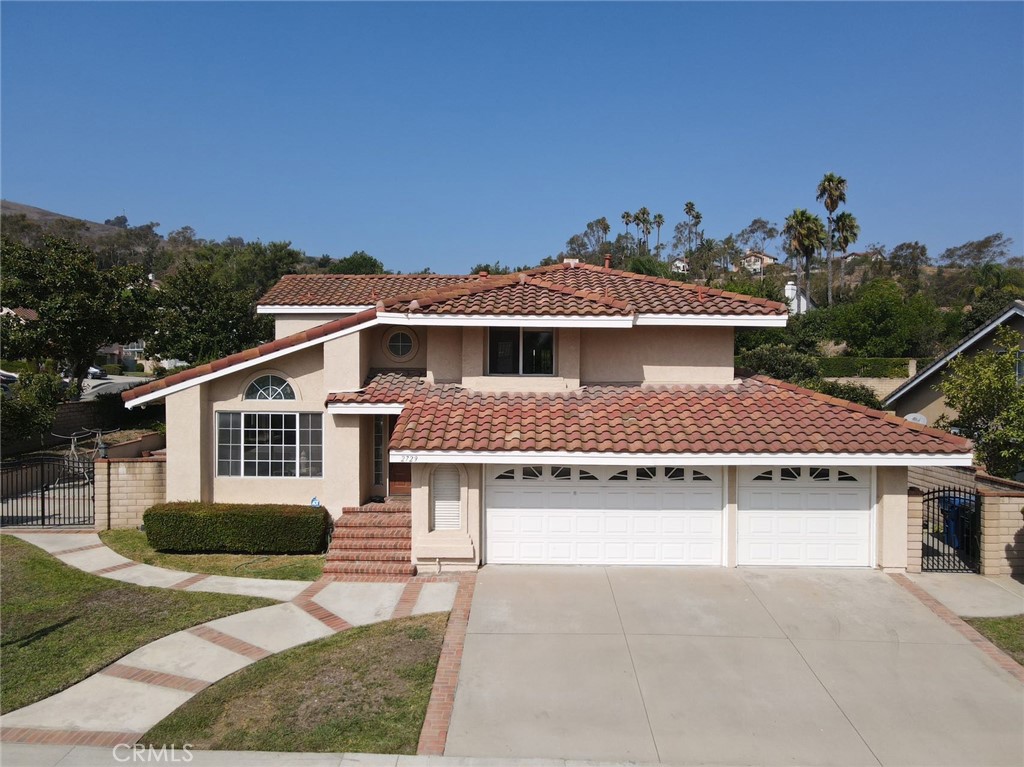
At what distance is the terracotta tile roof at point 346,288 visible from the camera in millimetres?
20750

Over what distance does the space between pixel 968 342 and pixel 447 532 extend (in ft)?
60.1

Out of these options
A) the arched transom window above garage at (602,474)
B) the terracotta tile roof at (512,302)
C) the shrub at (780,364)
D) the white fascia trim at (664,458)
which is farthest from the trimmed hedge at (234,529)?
the shrub at (780,364)

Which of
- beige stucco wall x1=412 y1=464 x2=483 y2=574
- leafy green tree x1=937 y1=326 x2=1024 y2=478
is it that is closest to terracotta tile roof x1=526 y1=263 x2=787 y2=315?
leafy green tree x1=937 y1=326 x2=1024 y2=478

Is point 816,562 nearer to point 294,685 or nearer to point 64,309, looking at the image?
point 294,685

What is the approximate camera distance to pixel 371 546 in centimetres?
1293

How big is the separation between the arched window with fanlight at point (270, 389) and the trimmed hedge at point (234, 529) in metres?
2.62

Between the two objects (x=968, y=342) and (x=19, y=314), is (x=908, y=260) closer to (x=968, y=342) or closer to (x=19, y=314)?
(x=968, y=342)

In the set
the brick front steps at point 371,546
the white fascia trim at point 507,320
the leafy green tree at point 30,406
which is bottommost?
the brick front steps at point 371,546

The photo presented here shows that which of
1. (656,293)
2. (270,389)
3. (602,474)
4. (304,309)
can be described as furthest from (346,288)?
(602,474)

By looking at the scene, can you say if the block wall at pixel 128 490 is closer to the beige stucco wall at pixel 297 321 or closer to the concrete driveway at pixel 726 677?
the beige stucco wall at pixel 297 321

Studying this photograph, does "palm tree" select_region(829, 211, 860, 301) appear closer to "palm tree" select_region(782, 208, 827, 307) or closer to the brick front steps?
"palm tree" select_region(782, 208, 827, 307)

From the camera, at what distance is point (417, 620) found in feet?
33.9

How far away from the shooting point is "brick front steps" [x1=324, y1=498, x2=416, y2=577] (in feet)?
40.7

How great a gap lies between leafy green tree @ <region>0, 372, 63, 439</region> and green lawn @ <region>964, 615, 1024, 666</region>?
74.8 ft
